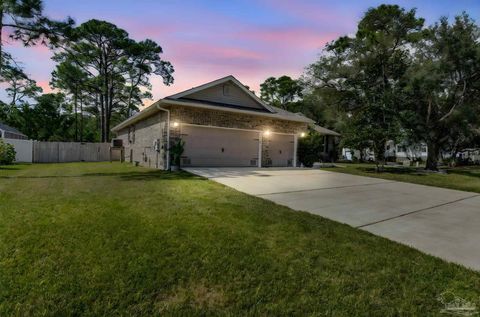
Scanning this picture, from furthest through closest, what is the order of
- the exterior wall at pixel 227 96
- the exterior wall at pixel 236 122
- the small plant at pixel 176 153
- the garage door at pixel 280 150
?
the garage door at pixel 280 150, the exterior wall at pixel 227 96, the exterior wall at pixel 236 122, the small plant at pixel 176 153

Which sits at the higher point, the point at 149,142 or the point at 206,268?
the point at 149,142

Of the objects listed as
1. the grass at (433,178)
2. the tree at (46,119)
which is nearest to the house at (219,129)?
the grass at (433,178)

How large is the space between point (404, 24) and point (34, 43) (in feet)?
75.5

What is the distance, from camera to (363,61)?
1956 centimetres

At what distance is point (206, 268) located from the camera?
9.02 feet

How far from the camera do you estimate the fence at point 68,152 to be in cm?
1847

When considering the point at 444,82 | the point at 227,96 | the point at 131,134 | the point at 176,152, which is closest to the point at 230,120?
the point at 227,96

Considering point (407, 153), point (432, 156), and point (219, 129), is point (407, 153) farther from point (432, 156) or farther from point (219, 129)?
point (219, 129)

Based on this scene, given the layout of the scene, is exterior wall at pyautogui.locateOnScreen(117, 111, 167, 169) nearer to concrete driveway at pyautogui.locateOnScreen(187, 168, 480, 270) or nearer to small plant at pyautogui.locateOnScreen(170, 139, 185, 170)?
small plant at pyautogui.locateOnScreen(170, 139, 185, 170)

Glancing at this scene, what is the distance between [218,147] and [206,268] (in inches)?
417

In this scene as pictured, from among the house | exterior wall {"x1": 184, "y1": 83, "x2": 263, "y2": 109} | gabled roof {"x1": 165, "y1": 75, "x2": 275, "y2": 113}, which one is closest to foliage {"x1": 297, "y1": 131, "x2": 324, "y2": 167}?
the house

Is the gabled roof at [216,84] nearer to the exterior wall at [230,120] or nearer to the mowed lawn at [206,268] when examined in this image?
the exterior wall at [230,120]

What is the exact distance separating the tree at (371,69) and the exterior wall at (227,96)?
254 inches

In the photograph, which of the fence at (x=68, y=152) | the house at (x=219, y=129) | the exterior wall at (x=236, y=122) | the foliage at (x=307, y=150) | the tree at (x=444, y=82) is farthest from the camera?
the fence at (x=68, y=152)
